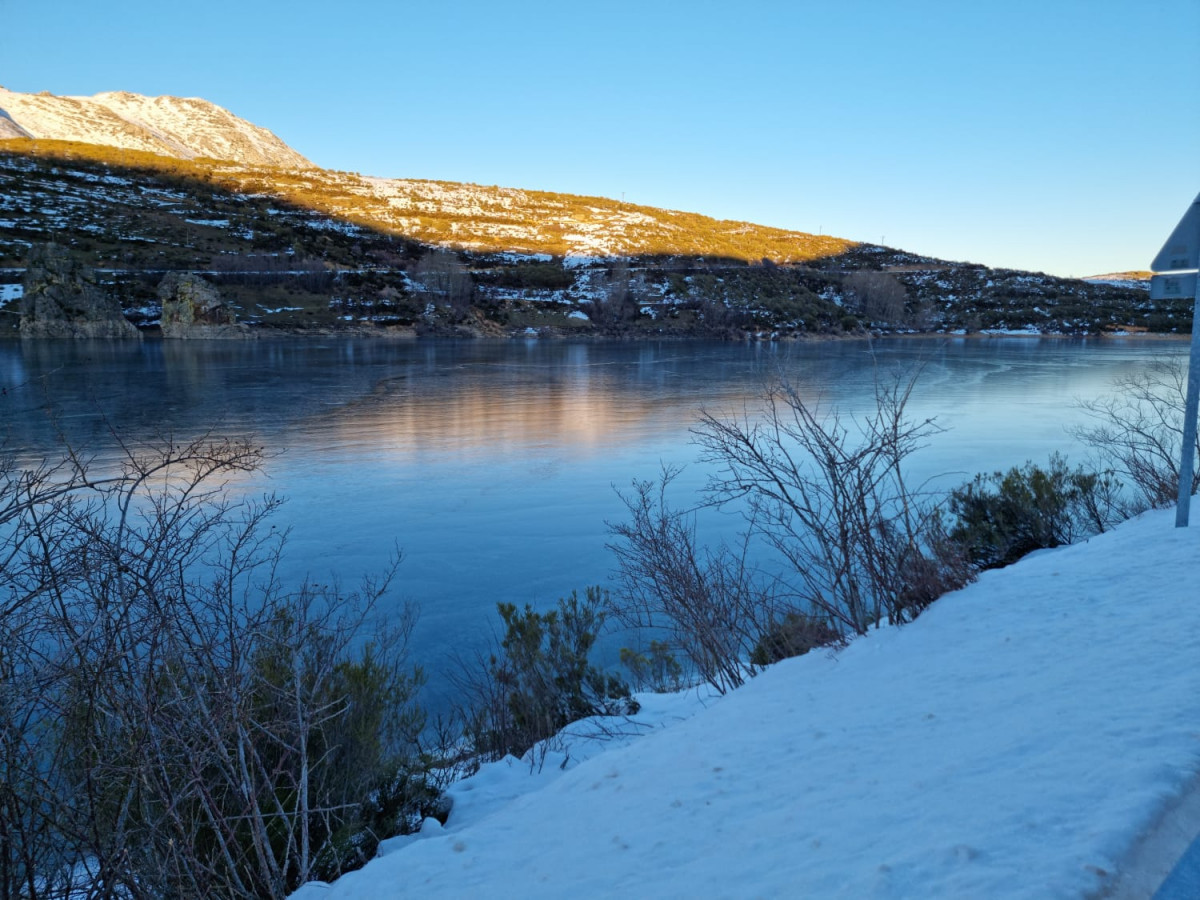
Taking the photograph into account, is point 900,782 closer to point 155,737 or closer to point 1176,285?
point 155,737

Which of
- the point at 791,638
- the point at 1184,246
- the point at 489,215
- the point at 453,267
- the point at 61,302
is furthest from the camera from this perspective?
the point at 489,215

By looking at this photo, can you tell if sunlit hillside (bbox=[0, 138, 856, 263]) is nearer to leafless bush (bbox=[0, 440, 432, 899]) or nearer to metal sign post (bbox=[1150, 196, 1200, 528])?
metal sign post (bbox=[1150, 196, 1200, 528])

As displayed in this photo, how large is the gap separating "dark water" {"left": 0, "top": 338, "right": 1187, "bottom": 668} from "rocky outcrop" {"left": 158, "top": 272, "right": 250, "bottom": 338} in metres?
9.21

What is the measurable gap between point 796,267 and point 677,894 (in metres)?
84.7

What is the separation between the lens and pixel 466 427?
53.3 feet

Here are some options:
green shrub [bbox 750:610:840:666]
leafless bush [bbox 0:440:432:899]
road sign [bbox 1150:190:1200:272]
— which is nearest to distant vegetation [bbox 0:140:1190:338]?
road sign [bbox 1150:190:1200:272]

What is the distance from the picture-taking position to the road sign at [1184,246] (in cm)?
494

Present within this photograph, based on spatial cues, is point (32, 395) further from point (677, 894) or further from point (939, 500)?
point (677, 894)

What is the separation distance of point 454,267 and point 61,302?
Result: 27.0 metres

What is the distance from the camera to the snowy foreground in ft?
6.41

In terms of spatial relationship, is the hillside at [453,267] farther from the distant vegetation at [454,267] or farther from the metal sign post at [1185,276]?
the metal sign post at [1185,276]

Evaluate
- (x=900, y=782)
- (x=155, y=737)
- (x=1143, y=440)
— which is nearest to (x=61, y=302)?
(x=155, y=737)

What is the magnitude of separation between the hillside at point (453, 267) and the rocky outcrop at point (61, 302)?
2471 mm

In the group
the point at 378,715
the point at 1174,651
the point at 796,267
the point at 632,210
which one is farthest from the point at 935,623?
the point at 632,210
